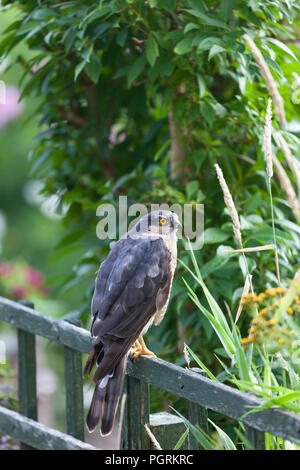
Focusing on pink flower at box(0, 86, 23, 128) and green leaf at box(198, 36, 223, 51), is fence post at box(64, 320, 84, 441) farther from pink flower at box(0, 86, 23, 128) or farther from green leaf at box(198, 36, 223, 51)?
pink flower at box(0, 86, 23, 128)

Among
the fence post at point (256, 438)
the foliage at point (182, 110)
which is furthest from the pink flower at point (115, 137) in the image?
the fence post at point (256, 438)

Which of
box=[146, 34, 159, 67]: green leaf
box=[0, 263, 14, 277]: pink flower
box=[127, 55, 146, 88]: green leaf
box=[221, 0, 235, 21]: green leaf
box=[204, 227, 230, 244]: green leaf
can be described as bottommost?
box=[0, 263, 14, 277]: pink flower

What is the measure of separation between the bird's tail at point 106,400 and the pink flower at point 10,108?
166 inches

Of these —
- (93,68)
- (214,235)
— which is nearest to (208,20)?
(93,68)

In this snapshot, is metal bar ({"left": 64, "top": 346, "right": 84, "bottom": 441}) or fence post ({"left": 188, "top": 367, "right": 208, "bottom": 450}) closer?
fence post ({"left": 188, "top": 367, "right": 208, "bottom": 450})

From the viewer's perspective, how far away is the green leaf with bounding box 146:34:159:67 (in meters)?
2.53

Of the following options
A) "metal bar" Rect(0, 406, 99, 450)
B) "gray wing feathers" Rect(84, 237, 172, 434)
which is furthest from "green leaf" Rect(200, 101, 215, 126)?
"metal bar" Rect(0, 406, 99, 450)

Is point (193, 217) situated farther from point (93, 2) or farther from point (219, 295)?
point (93, 2)

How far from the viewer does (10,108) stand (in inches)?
242

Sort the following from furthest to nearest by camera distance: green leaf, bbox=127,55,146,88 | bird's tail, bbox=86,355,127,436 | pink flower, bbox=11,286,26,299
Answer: pink flower, bbox=11,286,26,299 < green leaf, bbox=127,55,146,88 < bird's tail, bbox=86,355,127,436

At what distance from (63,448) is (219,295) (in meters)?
0.79

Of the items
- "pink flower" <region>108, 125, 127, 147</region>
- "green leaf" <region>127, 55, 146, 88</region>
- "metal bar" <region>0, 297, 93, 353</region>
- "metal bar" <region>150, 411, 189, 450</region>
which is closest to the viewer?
"metal bar" <region>150, 411, 189, 450</region>

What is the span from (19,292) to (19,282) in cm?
11

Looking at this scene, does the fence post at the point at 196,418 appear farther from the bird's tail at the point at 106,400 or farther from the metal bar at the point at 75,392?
the metal bar at the point at 75,392
